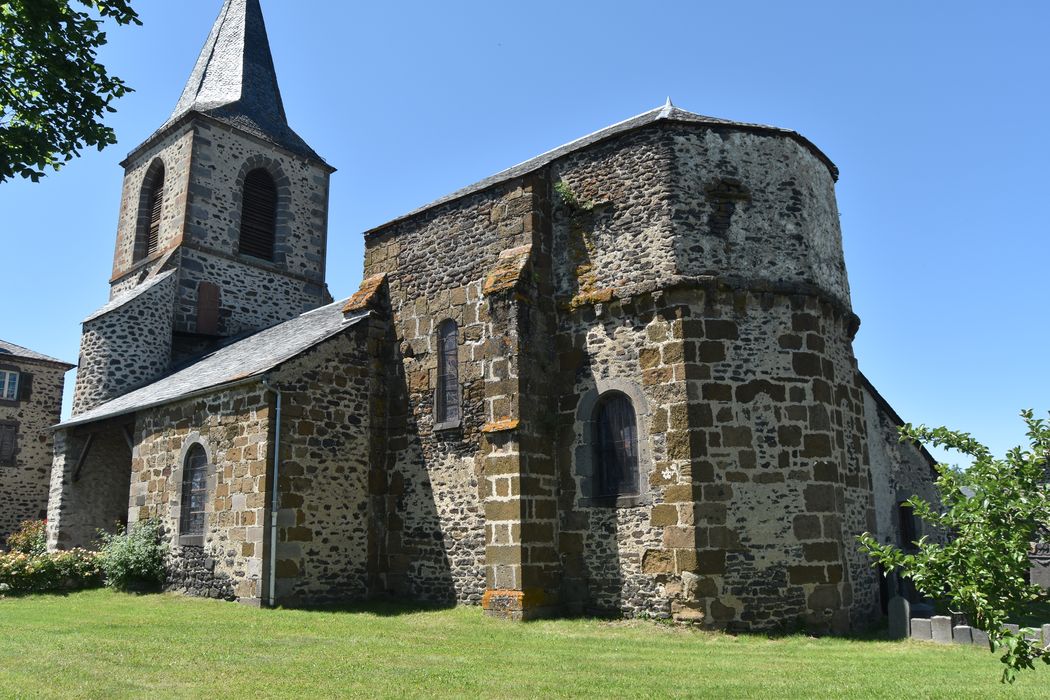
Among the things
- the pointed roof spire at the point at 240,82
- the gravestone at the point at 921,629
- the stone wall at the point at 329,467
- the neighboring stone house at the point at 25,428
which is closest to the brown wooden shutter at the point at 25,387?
the neighboring stone house at the point at 25,428

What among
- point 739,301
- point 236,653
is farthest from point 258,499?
point 739,301

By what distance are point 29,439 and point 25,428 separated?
14.9 inches

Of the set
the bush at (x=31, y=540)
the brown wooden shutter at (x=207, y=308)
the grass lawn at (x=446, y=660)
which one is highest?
the brown wooden shutter at (x=207, y=308)

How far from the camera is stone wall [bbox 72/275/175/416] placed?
19.8 m

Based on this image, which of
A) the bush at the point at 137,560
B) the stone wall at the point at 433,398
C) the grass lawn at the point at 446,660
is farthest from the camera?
the bush at the point at 137,560

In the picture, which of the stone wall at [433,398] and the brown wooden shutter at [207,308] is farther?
the brown wooden shutter at [207,308]

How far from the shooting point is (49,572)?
15.4m

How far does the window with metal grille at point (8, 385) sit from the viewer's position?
2589cm

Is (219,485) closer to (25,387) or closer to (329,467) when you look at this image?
(329,467)

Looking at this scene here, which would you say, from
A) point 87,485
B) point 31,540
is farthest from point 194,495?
point 31,540

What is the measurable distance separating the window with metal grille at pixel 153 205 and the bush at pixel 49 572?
407 inches

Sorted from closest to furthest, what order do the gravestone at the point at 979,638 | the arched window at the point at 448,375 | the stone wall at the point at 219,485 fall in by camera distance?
the gravestone at the point at 979,638
the stone wall at the point at 219,485
the arched window at the point at 448,375

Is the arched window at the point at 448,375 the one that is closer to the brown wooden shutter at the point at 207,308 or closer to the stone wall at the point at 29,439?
the brown wooden shutter at the point at 207,308

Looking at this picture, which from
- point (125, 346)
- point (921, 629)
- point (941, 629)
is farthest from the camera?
point (125, 346)
